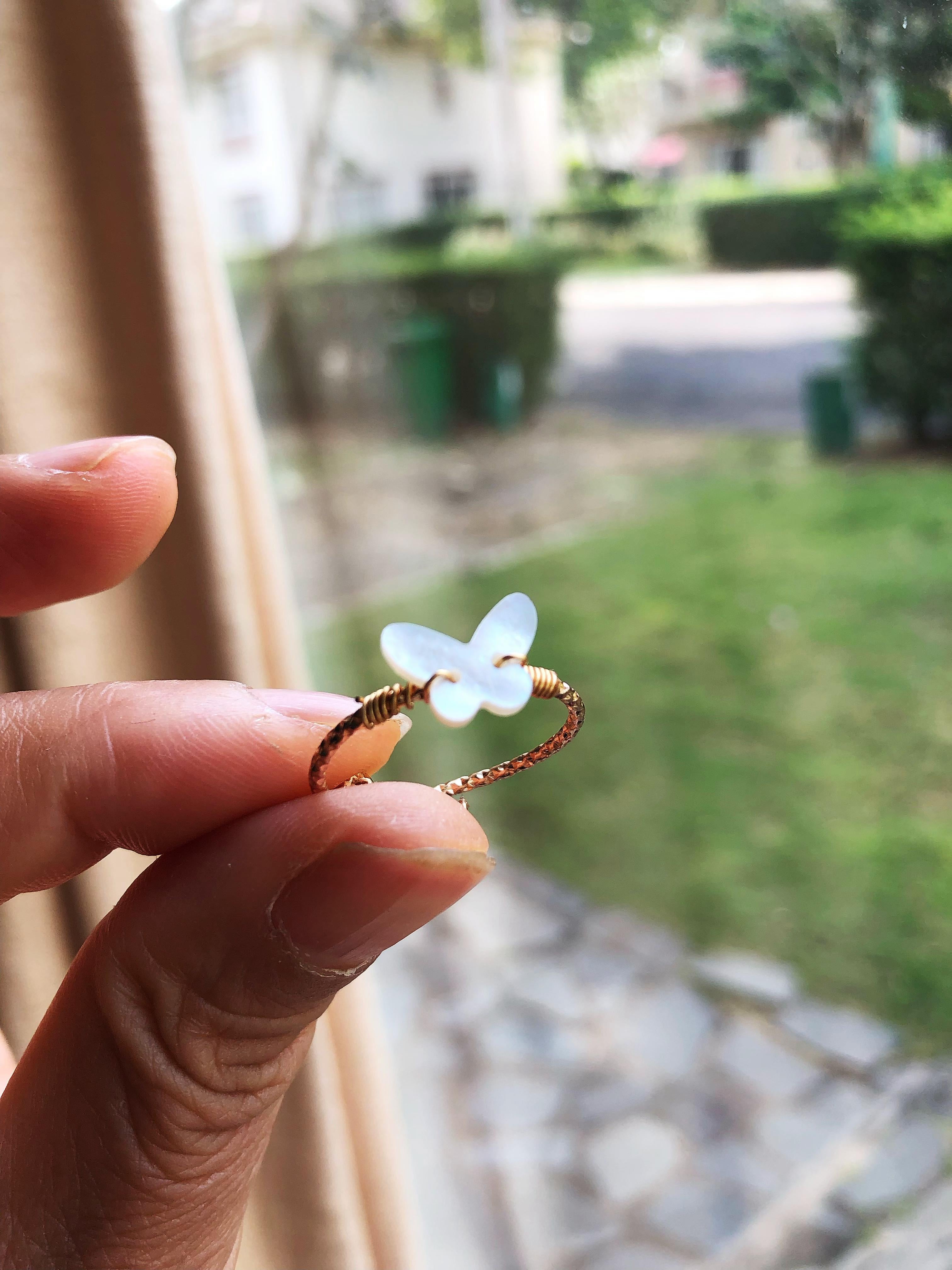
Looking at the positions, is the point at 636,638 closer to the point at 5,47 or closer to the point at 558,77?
the point at 558,77

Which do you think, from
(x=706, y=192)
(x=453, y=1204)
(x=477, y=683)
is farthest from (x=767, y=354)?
(x=453, y=1204)

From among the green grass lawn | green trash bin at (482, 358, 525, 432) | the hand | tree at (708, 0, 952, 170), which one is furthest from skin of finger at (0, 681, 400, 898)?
green trash bin at (482, 358, 525, 432)

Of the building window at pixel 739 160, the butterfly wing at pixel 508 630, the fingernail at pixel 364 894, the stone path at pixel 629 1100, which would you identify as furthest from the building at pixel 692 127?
the stone path at pixel 629 1100

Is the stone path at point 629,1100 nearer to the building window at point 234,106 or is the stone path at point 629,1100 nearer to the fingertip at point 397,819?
the fingertip at point 397,819

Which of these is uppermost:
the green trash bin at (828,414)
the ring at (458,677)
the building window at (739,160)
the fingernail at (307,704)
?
the building window at (739,160)

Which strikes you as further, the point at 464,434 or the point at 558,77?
the point at 464,434

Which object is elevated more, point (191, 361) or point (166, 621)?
point (191, 361)
